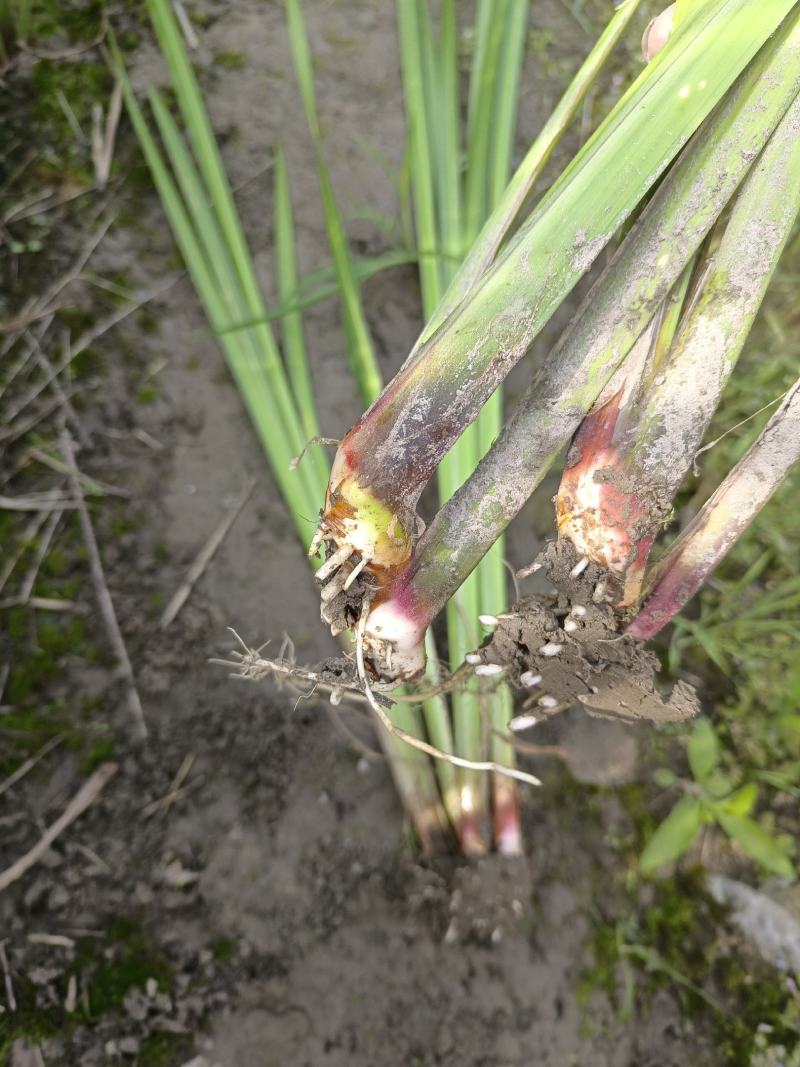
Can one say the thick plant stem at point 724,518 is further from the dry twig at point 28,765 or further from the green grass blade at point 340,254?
the dry twig at point 28,765

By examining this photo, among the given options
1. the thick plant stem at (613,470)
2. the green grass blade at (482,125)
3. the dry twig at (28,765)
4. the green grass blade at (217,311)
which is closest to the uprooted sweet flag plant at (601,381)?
the thick plant stem at (613,470)

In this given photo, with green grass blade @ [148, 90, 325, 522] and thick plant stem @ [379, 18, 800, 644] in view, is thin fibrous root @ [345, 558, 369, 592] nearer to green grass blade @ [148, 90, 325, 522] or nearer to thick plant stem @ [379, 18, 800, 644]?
thick plant stem @ [379, 18, 800, 644]

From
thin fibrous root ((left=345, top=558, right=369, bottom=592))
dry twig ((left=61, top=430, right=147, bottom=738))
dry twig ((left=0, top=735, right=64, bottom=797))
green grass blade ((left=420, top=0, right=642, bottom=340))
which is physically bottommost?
dry twig ((left=0, top=735, right=64, bottom=797))

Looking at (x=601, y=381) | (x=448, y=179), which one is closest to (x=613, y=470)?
(x=601, y=381)

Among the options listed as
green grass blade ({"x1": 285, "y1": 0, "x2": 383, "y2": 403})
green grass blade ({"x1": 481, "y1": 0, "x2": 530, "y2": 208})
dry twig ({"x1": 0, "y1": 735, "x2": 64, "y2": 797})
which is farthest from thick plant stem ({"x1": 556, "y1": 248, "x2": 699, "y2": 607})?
dry twig ({"x1": 0, "y1": 735, "x2": 64, "y2": 797})

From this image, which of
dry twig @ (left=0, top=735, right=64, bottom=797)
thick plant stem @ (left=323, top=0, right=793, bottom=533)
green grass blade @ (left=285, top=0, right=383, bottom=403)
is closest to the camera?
thick plant stem @ (left=323, top=0, right=793, bottom=533)

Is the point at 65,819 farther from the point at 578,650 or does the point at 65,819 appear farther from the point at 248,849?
the point at 578,650

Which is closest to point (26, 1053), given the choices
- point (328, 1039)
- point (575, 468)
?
point (328, 1039)
